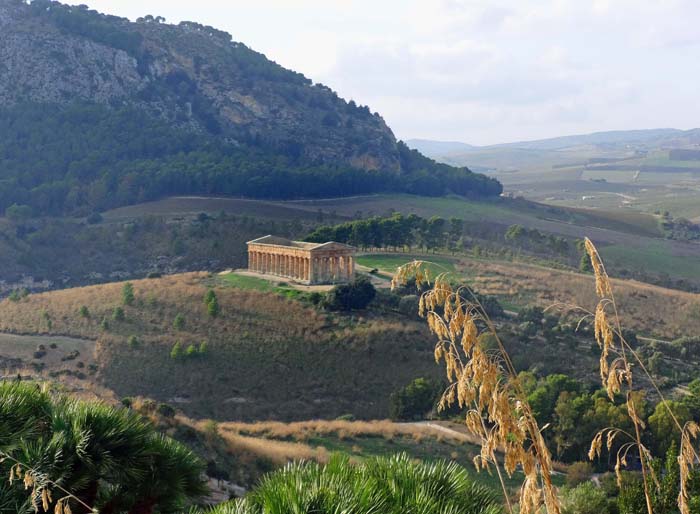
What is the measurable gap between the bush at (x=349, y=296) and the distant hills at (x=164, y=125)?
60259 millimetres

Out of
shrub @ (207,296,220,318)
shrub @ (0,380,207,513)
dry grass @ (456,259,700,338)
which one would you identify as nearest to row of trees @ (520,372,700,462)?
dry grass @ (456,259,700,338)

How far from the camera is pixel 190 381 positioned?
5225cm

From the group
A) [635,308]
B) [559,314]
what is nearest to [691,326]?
[635,308]

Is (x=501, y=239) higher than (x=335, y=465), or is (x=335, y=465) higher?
(x=335, y=465)

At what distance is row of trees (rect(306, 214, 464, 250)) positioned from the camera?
3072 inches

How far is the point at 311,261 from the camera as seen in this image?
6600 centimetres

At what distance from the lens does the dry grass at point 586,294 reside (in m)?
68.1

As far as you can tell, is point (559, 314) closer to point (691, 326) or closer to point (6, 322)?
point (691, 326)

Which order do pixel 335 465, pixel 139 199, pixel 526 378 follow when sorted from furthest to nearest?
pixel 139 199, pixel 526 378, pixel 335 465

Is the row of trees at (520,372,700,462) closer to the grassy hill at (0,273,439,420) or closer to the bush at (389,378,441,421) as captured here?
the bush at (389,378,441,421)

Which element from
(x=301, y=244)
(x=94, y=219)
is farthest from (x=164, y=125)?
(x=301, y=244)

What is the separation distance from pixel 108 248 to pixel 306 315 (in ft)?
154

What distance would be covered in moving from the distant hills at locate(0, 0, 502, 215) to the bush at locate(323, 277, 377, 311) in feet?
198

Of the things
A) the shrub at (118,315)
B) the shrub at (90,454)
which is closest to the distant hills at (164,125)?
the shrub at (118,315)
